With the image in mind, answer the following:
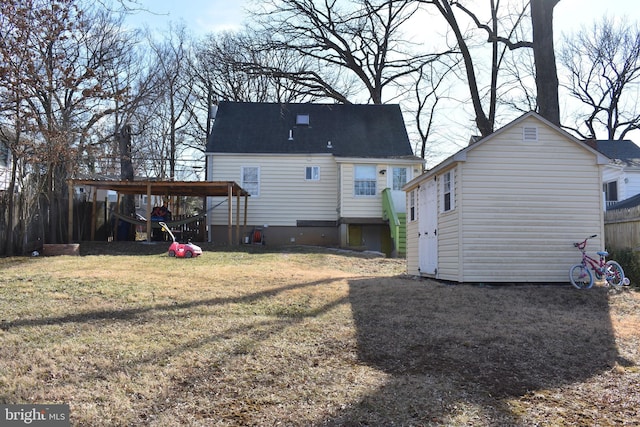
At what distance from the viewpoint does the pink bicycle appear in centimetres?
982

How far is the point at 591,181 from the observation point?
413 inches

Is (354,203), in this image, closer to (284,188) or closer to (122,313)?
(284,188)

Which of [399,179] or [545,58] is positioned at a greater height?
[545,58]

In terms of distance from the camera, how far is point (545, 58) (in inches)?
517

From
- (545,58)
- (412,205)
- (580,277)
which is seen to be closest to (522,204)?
(580,277)

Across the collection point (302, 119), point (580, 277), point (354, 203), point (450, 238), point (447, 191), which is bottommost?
point (580, 277)

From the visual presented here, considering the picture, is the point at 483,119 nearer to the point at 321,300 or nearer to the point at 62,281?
the point at 321,300

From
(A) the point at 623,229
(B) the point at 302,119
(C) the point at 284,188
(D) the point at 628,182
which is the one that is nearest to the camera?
(A) the point at 623,229

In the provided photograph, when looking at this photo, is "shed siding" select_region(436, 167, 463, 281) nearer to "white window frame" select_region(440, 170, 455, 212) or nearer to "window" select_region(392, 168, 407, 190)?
"white window frame" select_region(440, 170, 455, 212)

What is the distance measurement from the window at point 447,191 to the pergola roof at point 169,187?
7053 mm

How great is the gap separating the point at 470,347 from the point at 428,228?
612 cm

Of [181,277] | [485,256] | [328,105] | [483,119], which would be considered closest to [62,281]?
[181,277]

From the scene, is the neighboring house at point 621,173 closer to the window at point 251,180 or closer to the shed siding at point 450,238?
the window at point 251,180

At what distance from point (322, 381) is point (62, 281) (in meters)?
5.64
